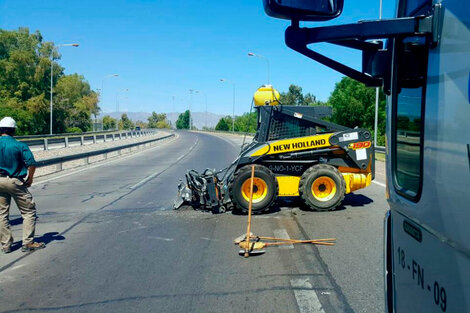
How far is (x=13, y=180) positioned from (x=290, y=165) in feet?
17.9

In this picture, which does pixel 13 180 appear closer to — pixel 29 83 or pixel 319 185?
pixel 319 185

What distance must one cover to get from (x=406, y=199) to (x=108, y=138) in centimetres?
4424

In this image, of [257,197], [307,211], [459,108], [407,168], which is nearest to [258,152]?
[257,197]

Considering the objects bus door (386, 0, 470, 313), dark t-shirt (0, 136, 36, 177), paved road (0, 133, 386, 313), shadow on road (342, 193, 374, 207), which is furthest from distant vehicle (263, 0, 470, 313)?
shadow on road (342, 193, 374, 207)

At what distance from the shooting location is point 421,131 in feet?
6.65

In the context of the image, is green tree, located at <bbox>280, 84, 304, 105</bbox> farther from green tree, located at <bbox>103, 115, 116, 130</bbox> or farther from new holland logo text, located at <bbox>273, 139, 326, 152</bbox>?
new holland logo text, located at <bbox>273, 139, 326, 152</bbox>

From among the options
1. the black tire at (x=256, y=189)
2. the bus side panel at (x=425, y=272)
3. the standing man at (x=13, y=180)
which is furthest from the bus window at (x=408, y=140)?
the black tire at (x=256, y=189)

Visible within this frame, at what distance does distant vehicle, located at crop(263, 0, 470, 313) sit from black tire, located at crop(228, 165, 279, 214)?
6.08 metres

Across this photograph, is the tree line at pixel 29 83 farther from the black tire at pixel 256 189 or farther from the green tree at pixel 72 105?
the black tire at pixel 256 189

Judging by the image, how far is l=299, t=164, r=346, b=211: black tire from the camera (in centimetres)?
895

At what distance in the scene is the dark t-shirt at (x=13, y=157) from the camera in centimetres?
601

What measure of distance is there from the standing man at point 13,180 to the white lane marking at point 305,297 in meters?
3.91

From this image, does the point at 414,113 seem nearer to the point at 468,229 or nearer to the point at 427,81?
the point at 427,81

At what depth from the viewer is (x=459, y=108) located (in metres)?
1.64
